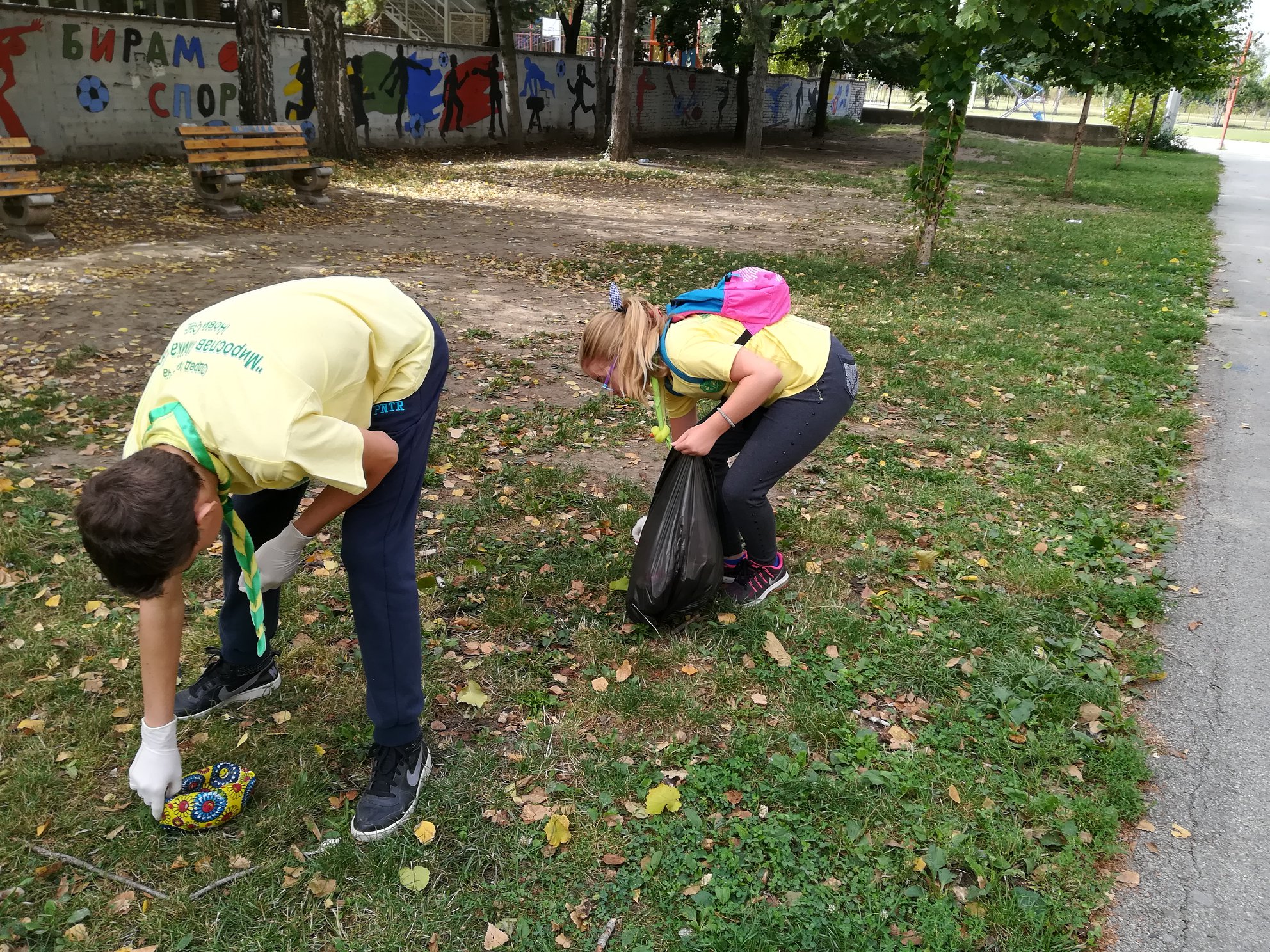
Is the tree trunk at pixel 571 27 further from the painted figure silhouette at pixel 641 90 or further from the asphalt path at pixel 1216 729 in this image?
the asphalt path at pixel 1216 729

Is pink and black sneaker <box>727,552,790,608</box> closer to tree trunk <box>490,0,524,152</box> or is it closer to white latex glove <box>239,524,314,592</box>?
white latex glove <box>239,524,314,592</box>

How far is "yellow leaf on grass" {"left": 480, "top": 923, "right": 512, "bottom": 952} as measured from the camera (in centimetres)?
213

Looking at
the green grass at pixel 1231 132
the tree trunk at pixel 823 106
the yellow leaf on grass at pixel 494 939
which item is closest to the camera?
the yellow leaf on grass at pixel 494 939

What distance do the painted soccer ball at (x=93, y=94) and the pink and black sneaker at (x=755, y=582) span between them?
1436cm

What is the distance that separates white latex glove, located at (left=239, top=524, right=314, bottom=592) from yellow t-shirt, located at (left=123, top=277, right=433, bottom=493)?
0.44 metres

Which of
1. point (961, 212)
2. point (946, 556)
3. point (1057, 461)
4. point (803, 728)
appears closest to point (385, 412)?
point (803, 728)

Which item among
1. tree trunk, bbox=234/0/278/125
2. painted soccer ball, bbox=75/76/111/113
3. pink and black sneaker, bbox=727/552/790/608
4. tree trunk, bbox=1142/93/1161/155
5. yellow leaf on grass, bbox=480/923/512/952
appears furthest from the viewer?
tree trunk, bbox=1142/93/1161/155

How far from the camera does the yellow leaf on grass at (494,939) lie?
213 cm

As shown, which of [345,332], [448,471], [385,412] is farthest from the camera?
[448,471]

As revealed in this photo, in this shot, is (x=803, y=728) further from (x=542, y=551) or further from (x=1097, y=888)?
(x=542, y=551)

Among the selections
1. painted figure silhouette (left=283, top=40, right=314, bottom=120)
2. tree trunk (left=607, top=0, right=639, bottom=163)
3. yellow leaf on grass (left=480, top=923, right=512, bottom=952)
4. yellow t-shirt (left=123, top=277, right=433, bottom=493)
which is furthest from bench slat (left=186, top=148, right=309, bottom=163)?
yellow leaf on grass (left=480, top=923, right=512, bottom=952)

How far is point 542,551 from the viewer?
386 centimetres

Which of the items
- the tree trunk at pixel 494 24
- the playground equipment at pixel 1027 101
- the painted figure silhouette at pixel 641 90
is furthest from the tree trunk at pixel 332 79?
the playground equipment at pixel 1027 101

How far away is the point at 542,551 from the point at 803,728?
1471mm
